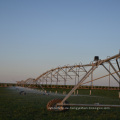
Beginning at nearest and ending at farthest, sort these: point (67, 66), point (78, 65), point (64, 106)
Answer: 1. point (64, 106)
2. point (78, 65)
3. point (67, 66)

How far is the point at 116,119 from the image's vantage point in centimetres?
1263

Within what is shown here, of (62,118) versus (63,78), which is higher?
(63,78)

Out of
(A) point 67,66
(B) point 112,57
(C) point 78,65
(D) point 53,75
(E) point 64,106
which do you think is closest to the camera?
(B) point 112,57

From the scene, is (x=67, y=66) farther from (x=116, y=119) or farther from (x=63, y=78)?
(x=116, y=119)

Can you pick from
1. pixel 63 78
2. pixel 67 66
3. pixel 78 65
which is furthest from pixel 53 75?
pixel 78 65

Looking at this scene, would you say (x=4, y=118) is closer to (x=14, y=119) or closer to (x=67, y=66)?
(x=14, y=119)

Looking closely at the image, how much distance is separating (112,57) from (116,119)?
3906 millimetres

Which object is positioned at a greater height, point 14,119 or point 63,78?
point 63,78

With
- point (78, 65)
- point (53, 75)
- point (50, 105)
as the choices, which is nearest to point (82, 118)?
point (50, 105)

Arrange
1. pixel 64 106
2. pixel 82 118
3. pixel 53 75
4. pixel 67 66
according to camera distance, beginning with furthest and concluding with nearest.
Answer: pixel 53 75 < pixel 67 66 < pixel 64 106 < pixel 82 118

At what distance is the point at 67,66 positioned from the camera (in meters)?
40.2

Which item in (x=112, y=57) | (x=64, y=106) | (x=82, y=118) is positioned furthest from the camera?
(x=64, y=106)

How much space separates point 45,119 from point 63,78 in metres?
38.1

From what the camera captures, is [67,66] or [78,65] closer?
[78,65]
